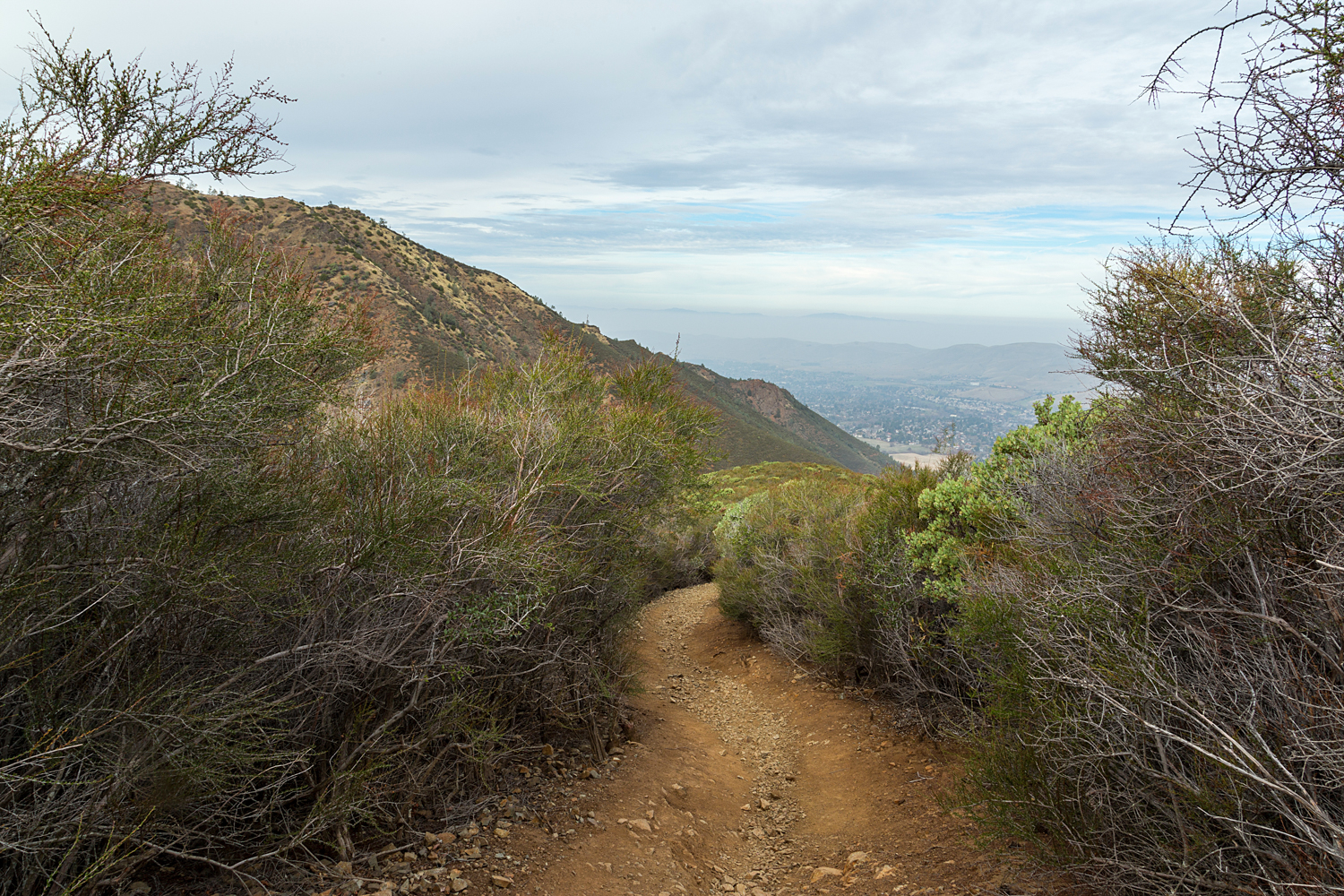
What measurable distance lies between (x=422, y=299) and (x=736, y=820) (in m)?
42.1

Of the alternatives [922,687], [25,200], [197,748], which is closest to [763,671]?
[922,687]

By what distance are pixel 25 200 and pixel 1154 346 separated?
735 centimetres

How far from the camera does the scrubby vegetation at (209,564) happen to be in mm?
3129

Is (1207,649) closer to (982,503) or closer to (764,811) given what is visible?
(982,503)

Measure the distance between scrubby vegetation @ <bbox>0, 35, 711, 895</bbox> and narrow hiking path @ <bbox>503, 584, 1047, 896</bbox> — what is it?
98 centimetres

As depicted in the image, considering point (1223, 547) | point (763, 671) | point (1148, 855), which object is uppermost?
point (1223, 547)

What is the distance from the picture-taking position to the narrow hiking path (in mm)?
4930

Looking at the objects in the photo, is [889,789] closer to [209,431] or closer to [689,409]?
[209,431]

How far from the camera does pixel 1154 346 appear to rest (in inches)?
223

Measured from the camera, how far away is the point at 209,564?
3494mm

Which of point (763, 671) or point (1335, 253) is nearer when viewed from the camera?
point (1335, 253)

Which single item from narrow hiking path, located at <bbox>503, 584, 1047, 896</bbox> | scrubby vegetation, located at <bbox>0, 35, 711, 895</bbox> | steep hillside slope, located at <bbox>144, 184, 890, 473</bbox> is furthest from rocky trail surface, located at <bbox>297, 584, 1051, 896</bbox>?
steep hillside slope, located at <bbox>144, 184, 890, 473</bbox>

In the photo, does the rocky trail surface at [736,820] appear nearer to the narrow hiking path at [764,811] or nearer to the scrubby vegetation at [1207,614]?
the narrow hiking path at [764,811]

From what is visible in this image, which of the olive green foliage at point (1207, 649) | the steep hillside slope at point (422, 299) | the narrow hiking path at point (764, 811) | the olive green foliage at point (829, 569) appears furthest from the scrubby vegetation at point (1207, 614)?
the steep hillside slope at point (422, 299)
